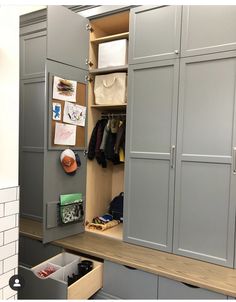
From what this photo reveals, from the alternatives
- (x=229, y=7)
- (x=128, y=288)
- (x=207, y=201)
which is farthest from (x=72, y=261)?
(x=229, y=7)

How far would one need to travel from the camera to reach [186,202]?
201 centimetres

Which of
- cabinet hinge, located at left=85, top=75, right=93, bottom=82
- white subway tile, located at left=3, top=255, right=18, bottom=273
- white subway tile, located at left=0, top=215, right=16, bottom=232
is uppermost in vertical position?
cabinet hinge, located at left=85, top=75, right=93, bottom=82

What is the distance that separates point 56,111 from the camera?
7.15 ft

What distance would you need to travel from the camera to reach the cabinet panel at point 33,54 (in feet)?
8.18

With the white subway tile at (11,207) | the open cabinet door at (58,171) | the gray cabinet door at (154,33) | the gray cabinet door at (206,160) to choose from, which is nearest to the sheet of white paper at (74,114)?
the open cabinet door at (58,171)

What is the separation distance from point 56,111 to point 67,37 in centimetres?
68

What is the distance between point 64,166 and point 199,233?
4.14ft

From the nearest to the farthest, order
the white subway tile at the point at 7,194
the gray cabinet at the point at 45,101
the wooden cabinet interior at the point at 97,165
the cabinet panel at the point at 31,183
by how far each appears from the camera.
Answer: the white subway tile at the point at 7,194
the gray cabinet at the point at 45,101
the wooden cabinet interior at the point at 97,165
the cabinet panel at the point at 31,183

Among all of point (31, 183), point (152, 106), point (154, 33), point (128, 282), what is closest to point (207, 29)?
point (154, 33)

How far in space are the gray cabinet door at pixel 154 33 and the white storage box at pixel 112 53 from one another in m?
0.13

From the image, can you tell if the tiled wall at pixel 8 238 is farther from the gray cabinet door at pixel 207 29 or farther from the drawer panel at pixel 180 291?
the gray cabinet door at pixel 207 29

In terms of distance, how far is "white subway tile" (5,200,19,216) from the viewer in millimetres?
1210

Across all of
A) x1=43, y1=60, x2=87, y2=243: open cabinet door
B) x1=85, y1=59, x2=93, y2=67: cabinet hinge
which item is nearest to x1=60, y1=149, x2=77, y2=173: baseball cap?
x1=43, y1=60, x2=87, y2=243: open cabinet door

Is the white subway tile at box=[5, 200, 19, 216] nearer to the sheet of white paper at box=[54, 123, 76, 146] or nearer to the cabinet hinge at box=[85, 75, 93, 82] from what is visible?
the sheet of white paper at box=[54, 123, 76, 146]
